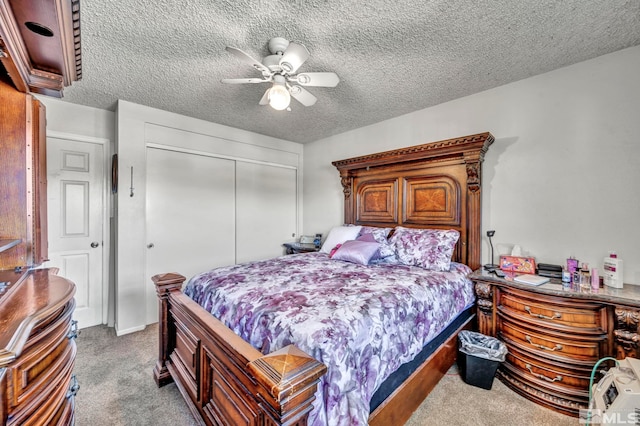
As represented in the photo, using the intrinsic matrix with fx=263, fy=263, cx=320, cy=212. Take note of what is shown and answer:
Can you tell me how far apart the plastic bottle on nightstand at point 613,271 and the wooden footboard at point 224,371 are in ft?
7.63

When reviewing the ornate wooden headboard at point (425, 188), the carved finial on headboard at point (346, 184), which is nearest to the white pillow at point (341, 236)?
the ornate wooden headboard at point (425, 188)

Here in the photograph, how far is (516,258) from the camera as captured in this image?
238cm

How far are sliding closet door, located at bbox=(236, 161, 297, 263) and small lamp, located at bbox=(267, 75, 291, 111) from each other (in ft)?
7.23

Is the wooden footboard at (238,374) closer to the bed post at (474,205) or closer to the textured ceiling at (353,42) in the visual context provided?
the bed post at (474,205)

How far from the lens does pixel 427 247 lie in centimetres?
260

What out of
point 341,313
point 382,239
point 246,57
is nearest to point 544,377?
point 382,239

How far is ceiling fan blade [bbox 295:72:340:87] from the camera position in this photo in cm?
192

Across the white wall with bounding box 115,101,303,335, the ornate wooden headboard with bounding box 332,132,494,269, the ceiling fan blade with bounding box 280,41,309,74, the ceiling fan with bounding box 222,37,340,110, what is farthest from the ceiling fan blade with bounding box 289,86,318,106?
the white wall with bounding box 115,101,303,335

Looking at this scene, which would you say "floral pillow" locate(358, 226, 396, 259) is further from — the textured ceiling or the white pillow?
the textured ceiling

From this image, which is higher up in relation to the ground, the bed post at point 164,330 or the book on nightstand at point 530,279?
the book on nightstand at point 530,279

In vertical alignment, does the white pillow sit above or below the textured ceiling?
below

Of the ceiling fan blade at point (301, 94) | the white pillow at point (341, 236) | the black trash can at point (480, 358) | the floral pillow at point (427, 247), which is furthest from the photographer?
the white pillow at point (341, 236)

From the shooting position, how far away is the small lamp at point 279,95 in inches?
76.4

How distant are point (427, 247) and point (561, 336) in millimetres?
1117
